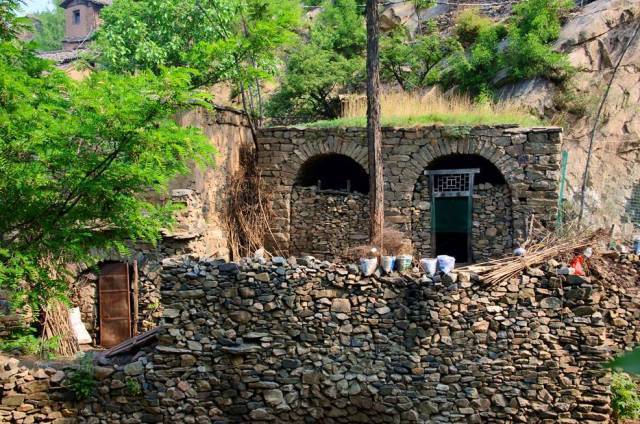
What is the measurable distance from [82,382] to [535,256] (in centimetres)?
620

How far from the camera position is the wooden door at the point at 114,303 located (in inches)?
446

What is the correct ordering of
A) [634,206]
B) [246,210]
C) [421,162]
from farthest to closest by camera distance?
[634,206], [246,210], [421,162]

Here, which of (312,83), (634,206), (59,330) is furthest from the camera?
(312,83)

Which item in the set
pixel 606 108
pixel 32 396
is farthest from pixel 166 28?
pixel 606 108

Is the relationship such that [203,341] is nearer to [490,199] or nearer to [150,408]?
[150,408]

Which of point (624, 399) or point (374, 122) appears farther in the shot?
point (374, 122)

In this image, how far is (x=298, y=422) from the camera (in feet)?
26.8

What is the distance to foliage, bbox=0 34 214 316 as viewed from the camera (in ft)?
21.2

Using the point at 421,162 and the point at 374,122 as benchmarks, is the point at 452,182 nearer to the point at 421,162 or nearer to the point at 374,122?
the point at 421,162

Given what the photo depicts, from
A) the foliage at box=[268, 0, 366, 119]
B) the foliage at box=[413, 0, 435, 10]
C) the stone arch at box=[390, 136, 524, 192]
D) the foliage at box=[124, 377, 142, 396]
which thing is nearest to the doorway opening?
the stone arch at box=[390, 136, 524, 192]

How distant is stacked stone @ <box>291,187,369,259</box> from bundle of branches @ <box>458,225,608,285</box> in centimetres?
391

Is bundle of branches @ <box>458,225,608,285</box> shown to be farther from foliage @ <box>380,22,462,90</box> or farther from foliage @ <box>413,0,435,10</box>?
foliage @ <box>413,0,435,10</box>

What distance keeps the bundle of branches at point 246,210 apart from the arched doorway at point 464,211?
3245mm

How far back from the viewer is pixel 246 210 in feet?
44.2
